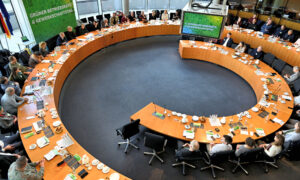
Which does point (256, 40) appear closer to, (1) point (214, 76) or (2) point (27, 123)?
(1) point (214, 76)

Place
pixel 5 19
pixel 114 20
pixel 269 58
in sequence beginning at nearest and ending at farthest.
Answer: pixel 5 19 < pixel 269 58 < pixel 114 20

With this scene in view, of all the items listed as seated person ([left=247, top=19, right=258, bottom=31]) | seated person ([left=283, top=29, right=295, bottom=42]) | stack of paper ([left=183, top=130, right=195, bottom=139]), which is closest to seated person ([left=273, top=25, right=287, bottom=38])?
seated person ([left=283, top=29, right=295, bottom=42])

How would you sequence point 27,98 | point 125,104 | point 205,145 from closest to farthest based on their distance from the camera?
1. point 205,145
2. point 27,98
3. point 125,104

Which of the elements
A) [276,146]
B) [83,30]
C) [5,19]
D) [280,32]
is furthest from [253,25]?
[5,19]

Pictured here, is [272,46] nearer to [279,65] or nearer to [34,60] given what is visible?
[279,65]

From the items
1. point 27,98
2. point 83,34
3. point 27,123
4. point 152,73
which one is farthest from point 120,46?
point 27,123

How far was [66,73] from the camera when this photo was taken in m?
9.19

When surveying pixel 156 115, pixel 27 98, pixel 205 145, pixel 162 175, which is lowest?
pixel 162 175

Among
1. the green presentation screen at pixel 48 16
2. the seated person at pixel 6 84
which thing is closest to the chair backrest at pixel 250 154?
the seated person at pixel 6 84

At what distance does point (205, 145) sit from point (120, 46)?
8.78m

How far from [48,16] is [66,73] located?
4.35 metres

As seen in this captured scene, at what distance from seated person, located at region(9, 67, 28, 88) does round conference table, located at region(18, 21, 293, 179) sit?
294 millimetres

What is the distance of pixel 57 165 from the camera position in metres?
4.65

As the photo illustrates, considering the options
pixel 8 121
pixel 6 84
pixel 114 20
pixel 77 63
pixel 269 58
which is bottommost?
pixel 77 63
